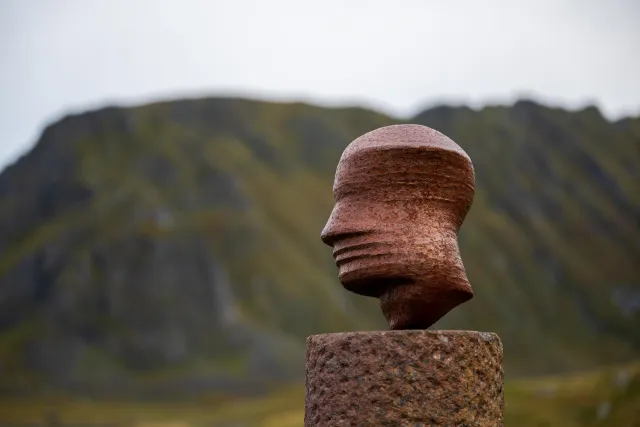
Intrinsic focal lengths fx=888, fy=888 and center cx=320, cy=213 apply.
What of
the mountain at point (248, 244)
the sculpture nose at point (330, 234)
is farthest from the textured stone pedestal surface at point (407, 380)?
the mountain at point (248, 244)

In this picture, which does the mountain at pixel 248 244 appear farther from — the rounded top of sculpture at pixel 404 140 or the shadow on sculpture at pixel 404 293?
the rounded top of sculpture at pixel 404 140

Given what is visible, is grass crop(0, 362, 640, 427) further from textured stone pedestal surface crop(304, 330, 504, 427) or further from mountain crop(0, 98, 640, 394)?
textured stone pedestal surface crop(304, 330, 504, 427)

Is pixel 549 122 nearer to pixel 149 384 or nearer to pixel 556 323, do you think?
pixel 556 323

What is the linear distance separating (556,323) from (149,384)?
186 ft

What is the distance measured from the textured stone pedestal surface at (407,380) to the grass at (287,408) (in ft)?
87.3

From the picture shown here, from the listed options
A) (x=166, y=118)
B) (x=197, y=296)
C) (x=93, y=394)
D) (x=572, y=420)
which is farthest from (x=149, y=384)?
(x=572, y=420)

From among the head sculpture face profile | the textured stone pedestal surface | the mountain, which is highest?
the mountain

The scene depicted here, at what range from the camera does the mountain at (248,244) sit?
94375 mm

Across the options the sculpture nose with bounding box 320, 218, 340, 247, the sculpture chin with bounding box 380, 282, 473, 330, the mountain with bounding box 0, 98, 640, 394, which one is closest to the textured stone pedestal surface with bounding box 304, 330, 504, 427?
the sculpture chin with bounding box 380, 282, 473, 330

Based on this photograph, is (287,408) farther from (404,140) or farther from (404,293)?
(404,140)

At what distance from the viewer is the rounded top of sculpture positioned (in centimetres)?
673

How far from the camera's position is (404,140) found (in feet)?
22.2

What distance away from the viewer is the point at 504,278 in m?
117

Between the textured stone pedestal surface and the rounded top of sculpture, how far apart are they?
1413mm
